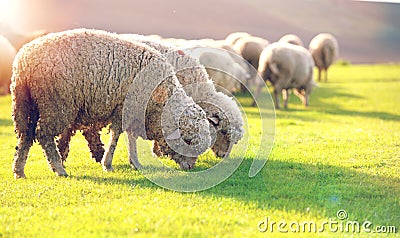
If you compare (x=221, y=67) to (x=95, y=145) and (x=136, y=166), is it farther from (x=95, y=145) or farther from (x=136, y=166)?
(x=136, y=166)

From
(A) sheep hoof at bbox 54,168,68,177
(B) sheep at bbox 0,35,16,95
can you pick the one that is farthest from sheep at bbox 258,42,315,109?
(A) sheep hoof at bbox 54,168,68,177

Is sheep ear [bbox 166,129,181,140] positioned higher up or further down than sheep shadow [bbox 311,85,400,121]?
higher up

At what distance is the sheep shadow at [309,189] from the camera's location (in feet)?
18.9

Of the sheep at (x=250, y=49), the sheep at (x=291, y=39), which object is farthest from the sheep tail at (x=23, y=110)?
the sheep at (x=291, y=39)

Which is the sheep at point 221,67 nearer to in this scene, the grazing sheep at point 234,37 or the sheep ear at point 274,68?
the sheep ear at point 274,68

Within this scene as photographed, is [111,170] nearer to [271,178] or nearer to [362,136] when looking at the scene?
[271,178]

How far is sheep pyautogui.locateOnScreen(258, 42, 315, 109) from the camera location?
15.5m

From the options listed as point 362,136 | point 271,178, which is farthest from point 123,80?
point 362,136

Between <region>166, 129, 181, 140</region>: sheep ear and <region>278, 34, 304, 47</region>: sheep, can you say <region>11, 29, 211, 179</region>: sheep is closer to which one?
<region>166, 129, 181, 140</region>: sheep ear

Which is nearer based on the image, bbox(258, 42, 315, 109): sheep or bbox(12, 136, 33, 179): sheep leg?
bbox(12, 136, 33, 179): sheep leg

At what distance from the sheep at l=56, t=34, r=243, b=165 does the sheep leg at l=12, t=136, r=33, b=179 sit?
3.80 ft

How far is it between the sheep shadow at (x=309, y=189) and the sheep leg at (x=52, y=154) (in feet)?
0.91

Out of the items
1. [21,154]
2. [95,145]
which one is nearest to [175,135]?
[95,145]

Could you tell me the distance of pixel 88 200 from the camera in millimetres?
5859
